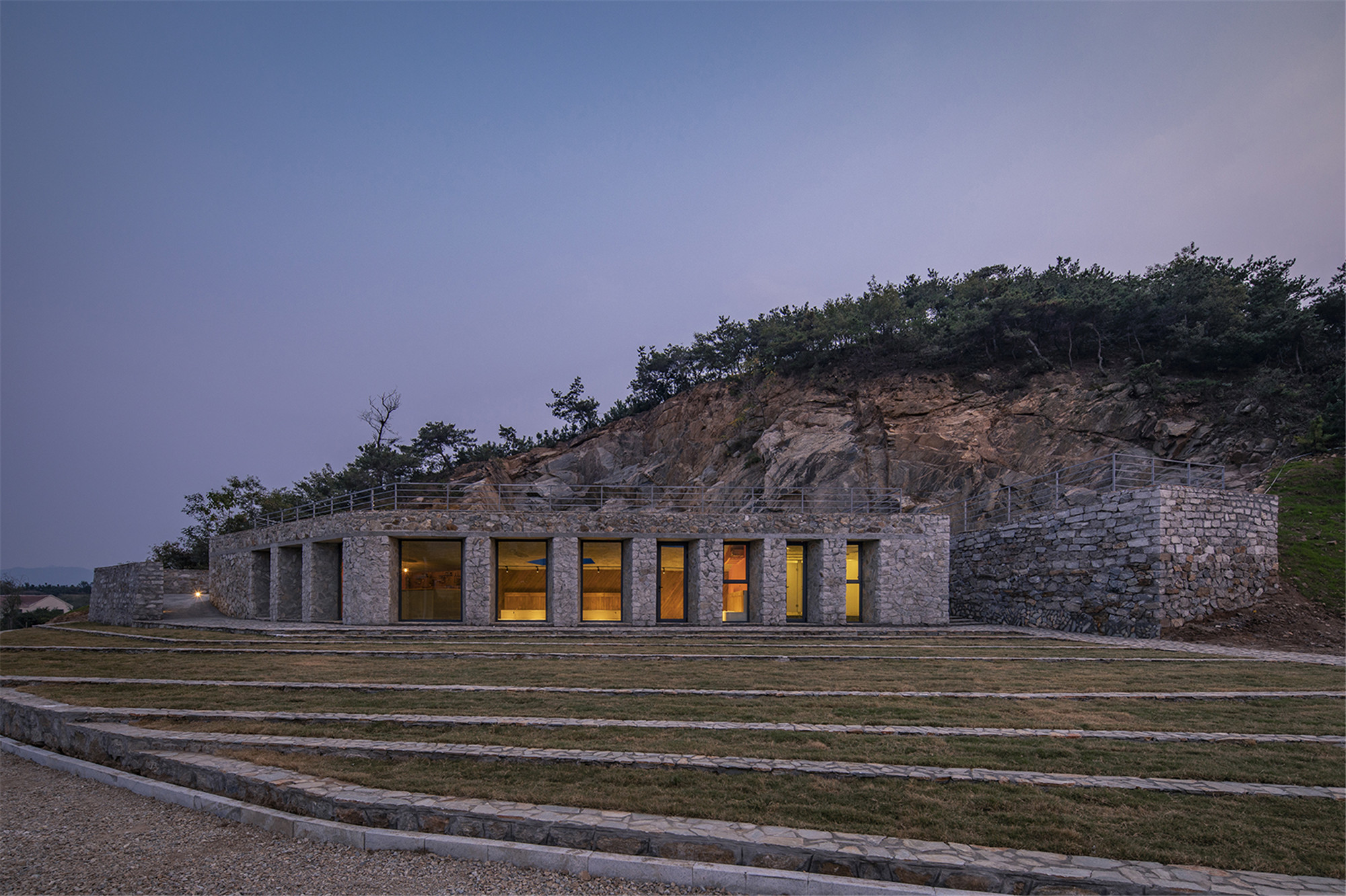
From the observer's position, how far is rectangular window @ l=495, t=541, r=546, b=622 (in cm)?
2234

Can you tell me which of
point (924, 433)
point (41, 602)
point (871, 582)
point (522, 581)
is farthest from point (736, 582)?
point (41, 602)

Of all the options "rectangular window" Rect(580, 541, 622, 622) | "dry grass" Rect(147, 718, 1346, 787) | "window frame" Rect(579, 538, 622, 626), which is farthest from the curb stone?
"rectangular window" Rect(580, 541, 622, 622)

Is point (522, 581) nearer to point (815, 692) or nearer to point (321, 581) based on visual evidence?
point (321, 581)

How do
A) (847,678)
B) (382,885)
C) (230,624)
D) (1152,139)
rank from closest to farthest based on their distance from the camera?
1. (382,885)
2. (847,678)
3. (230,624)
4. (1152,139)

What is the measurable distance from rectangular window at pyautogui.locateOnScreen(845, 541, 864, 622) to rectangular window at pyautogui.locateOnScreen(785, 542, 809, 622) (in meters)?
1.49

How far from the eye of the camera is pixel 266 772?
5840mm

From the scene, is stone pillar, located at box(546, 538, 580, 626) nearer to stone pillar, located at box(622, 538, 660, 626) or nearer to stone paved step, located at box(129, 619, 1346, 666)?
stone paved step, located at box(129, 619, 1346, 666)

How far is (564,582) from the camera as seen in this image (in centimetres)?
2133

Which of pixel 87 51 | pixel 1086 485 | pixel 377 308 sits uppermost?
pixel 377 308

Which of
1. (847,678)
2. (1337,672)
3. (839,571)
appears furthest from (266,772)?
(839,571)

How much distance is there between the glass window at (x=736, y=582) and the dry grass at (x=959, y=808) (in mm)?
17004

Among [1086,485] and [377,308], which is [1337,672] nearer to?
[1086,485]

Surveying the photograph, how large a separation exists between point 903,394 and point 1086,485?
10.3 meters

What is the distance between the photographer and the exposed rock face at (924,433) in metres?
27.5
